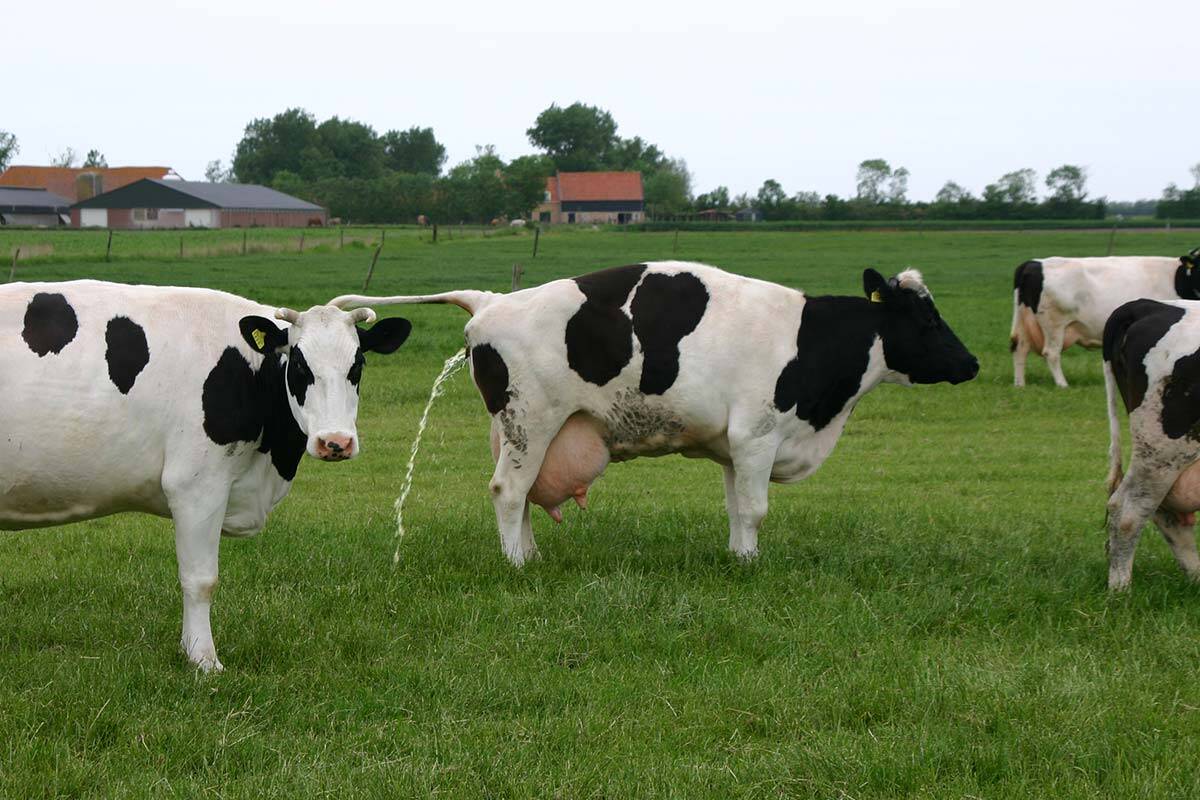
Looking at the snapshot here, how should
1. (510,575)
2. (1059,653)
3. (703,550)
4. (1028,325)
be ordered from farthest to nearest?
1. (1028,325)
2. (703,550)
3. (510,575)
4. (1059,653)

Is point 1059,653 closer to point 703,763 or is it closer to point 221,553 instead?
point 703,763

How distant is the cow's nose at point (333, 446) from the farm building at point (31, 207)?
110898 millimetres

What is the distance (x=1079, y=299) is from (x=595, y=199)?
113 meters

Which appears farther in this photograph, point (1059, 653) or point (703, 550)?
point (703, 550)

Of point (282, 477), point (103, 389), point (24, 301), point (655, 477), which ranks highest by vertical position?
point (24, 301)

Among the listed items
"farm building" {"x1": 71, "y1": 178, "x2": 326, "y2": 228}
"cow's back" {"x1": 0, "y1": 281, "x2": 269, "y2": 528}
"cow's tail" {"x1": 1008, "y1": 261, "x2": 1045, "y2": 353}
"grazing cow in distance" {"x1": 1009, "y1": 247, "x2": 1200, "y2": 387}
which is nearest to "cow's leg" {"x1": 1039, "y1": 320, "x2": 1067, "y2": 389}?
"grazing cow in distance" {"x1": 1009, "y1": 247, "x2": 1200, "y2": 387}

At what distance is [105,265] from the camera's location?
114 ft

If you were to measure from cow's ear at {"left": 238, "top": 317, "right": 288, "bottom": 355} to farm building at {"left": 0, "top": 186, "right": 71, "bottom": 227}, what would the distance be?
362ft

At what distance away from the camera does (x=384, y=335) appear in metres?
6.38

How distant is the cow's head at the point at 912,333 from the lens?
8.72 metres

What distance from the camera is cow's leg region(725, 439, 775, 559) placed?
8.15m

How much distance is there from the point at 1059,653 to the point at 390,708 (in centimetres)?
341

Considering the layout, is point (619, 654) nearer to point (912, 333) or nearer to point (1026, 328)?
point (912, 333)

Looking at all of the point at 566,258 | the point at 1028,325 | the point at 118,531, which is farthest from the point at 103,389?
the point at 566,258
